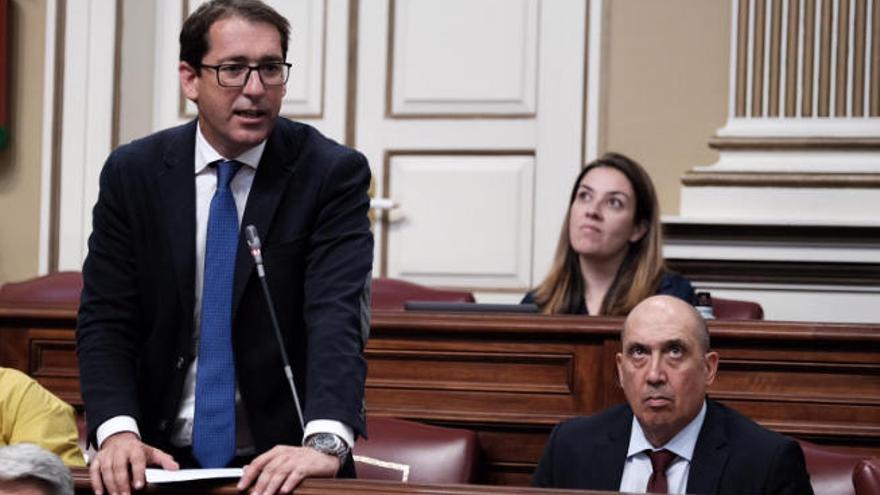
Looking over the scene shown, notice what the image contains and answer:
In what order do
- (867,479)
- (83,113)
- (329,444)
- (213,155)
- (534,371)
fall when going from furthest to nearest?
(83,113), (534,371), (867,479), (213,155), (329,444)

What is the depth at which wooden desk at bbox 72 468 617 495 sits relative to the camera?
204 centimetres

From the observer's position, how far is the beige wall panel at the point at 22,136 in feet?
20.0

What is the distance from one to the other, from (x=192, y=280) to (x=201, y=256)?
2.0 inches

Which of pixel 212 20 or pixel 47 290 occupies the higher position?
pixel 212 20

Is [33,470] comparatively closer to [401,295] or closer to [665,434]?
[665,434]

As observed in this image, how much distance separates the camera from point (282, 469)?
211 cm

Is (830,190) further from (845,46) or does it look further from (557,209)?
(557,209)

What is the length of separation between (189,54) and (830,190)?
3.20 meters

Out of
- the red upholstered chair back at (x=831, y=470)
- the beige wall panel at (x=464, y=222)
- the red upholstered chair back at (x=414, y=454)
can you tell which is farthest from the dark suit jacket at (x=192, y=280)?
the beige wall panel at (x=464, y=222)

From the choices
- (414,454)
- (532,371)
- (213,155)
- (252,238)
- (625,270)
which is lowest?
(414,454)

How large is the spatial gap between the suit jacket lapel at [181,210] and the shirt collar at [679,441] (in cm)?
113

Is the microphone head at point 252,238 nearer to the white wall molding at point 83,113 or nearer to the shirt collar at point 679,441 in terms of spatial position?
the shirt collar at point 679,441

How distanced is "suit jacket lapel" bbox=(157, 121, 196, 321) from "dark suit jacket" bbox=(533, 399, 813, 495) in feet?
3.48

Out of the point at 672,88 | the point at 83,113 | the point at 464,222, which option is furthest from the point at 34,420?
the point at 83,113
